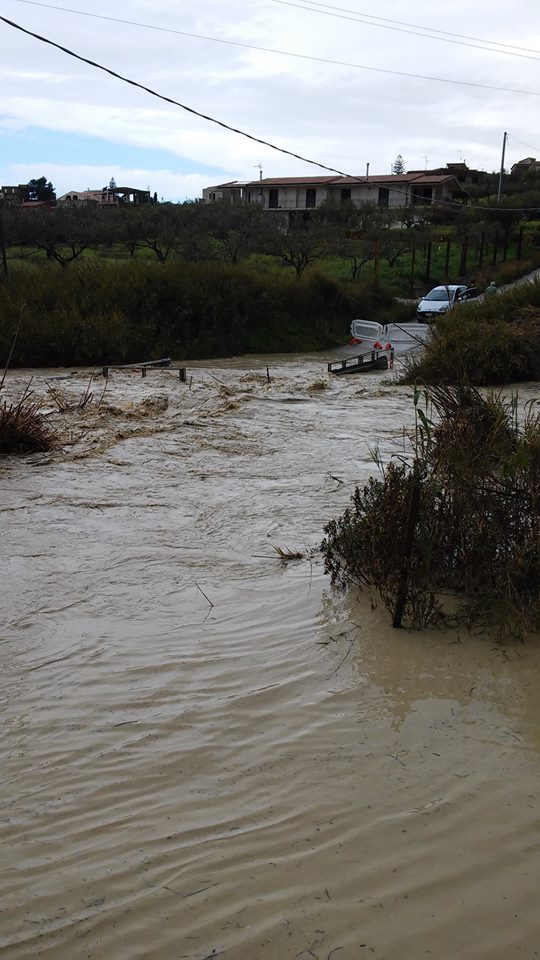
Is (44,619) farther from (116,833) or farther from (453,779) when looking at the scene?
(453,779)

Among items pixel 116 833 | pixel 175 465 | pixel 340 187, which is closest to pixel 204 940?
pixel 116 833

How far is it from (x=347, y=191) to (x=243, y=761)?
68907 millimetres

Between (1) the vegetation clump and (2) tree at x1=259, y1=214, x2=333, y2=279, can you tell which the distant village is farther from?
(1) the vegetation clump

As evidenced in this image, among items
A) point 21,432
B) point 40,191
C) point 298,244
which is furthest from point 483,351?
point 40,191

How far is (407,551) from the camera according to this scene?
4.98 m

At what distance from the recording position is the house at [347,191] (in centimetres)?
6581

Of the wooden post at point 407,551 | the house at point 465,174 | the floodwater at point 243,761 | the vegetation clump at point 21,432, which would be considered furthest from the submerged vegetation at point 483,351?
the house at point 465,174

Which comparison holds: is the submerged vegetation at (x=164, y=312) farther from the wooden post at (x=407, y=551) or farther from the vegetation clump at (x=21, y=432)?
the wooden post at (x=407, y=551)

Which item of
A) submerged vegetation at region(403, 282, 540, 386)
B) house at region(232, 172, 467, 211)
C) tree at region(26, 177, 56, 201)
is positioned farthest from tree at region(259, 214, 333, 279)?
tree at region(26, 177, 56, 201)

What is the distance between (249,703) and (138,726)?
63 cm

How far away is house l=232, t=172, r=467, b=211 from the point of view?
65.8 m

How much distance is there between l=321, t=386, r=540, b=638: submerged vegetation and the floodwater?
21 centimetres

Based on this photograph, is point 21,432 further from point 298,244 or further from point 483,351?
point 298,244

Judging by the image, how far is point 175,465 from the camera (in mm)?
10539
